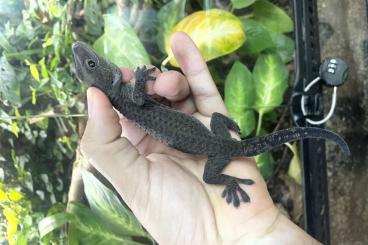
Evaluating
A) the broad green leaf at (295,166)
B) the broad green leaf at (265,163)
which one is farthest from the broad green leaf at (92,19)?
the broad green leaf at (295,166)

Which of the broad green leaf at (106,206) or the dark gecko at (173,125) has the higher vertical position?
the dark gecko at (173,125)

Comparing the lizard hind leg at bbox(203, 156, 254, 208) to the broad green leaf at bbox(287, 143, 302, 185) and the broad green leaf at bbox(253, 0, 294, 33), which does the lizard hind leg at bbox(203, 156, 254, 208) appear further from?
the broad green leaf at bbox(253, 0, 294, 33)

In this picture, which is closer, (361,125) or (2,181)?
(2,181)

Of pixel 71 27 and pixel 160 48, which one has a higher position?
pixel 71 27

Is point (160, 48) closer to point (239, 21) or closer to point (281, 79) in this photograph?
point (239, 21)

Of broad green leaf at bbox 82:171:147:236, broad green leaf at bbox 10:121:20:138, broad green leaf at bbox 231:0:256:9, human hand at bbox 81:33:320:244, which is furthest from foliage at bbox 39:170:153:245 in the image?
broad green leaf at bbox 231:0:256:9

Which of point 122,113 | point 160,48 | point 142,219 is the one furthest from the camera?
point 160,48

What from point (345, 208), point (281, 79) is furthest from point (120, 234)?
point (345, 208)

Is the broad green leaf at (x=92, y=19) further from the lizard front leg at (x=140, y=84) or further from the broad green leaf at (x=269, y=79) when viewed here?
the broad green leaf at (x=269, y=79)

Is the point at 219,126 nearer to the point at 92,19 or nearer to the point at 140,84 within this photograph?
the point at 140,84
